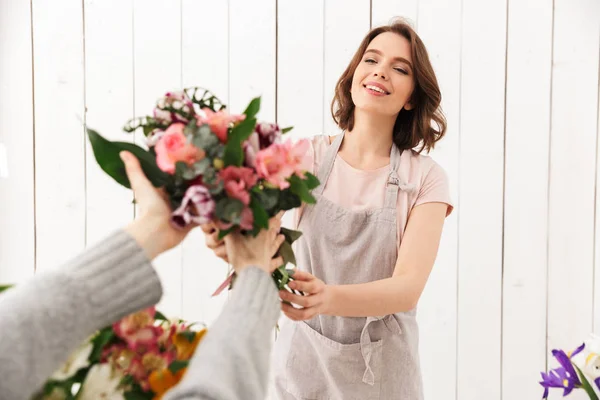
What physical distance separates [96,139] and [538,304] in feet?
5.36

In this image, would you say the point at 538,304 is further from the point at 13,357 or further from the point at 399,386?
the point at 13,357

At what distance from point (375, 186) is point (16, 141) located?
1318mm

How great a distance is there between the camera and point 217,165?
0.87 m

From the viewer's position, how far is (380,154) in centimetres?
157

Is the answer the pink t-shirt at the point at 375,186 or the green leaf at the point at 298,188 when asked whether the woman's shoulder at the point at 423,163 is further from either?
the green leaf at the point at 298,188

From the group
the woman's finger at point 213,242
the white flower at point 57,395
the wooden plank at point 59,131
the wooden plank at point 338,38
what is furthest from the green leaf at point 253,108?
the wooden plank at point 59,131

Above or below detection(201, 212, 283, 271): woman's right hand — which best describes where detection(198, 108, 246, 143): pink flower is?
above

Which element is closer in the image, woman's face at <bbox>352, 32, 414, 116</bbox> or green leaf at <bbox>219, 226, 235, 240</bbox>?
green leaf at <bbox>219, 226, 235, 240</bbox>

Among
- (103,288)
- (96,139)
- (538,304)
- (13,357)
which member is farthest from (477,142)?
(13,357)

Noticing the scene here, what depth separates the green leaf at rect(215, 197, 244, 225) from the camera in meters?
0.86

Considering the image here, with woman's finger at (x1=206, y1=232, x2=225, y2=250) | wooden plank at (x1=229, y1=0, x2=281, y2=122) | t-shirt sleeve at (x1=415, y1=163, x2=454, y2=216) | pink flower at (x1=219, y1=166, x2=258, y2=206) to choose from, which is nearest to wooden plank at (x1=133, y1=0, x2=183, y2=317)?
wooden plank at (x1=229, y1=0, x2=281, y2=122)

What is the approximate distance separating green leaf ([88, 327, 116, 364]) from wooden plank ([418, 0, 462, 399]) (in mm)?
1417

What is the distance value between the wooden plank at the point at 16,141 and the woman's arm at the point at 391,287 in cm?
132

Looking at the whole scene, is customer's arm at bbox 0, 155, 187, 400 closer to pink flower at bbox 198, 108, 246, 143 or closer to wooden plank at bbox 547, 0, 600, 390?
pink flower at bbox 198, 108, 246, 143
